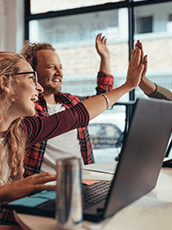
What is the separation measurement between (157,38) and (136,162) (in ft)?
9.23

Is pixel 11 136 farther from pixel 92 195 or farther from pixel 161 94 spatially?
pixel 161 94

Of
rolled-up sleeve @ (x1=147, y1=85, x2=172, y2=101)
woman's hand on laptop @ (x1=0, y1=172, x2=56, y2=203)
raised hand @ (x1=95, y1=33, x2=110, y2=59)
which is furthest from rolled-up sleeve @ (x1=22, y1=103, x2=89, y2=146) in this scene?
raised hand @ (x1=95, y1=33, x2=110, y2=59)

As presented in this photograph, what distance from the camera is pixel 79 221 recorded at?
1.83 ft

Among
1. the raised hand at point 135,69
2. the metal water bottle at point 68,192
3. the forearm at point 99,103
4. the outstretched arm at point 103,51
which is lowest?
the metal water bottle at point 68,192

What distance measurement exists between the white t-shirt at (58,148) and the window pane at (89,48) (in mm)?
1471

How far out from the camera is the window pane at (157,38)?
3.15 m

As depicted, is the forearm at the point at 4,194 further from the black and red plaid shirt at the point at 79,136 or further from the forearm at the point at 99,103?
the black and red plaid shirt at the point at 79,136

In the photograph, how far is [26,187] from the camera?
82 centimetres

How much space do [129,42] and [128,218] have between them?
9.54 ft

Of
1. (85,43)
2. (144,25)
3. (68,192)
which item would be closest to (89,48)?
(85,43)

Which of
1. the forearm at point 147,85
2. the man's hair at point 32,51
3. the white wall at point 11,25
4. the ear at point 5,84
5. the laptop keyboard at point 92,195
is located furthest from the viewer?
the white wall at point 11,25

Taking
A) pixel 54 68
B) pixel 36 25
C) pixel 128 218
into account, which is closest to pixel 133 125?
pixel 128 218

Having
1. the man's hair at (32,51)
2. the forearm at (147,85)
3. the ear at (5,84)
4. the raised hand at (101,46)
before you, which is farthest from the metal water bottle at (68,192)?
the man's hair at (32,51)

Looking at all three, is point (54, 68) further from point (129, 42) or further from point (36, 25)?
point (36, 25)
